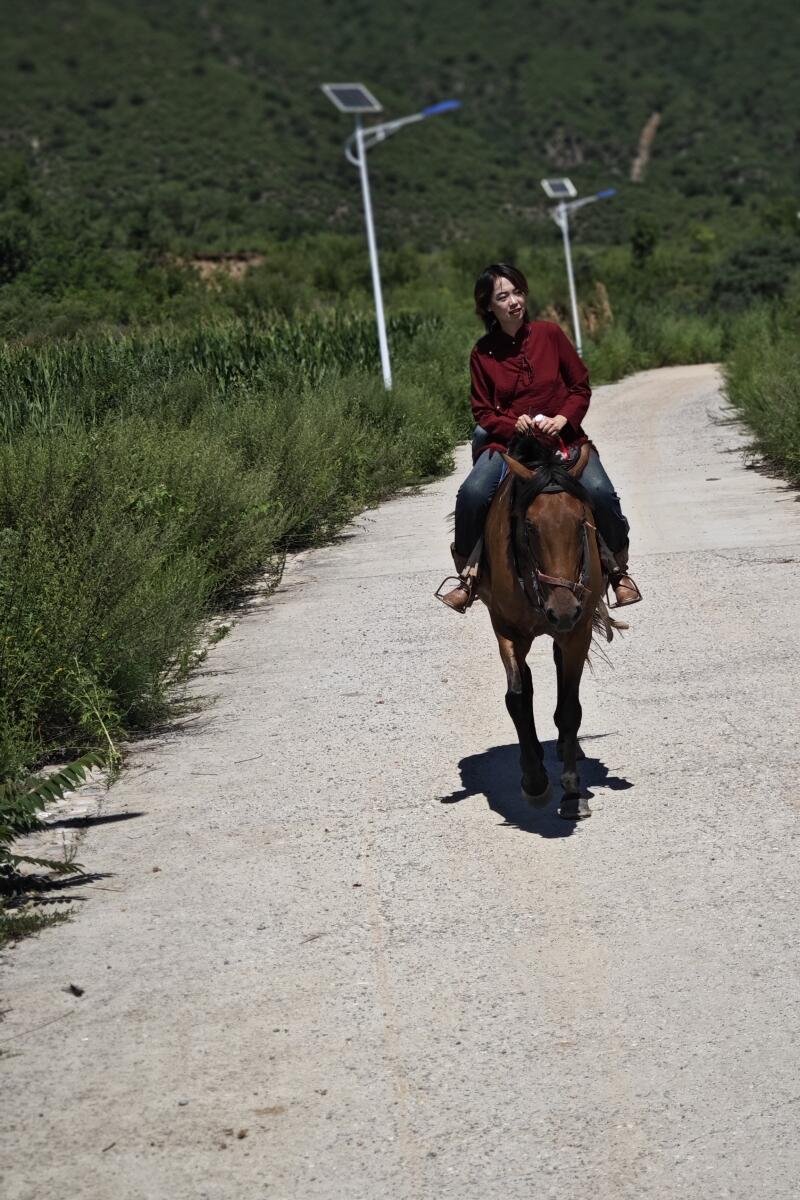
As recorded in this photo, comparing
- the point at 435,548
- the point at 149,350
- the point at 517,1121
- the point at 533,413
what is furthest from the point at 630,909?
the point at 149,350

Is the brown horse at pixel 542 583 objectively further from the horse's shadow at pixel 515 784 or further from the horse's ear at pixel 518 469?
the horse's shadow at pixel 515 784

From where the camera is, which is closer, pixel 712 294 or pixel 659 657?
pixel 659 657

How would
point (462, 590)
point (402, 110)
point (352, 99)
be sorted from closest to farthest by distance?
point (462, 590)
point (352, 99)
point (402, 110)

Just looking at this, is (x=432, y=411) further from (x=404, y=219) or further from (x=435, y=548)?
(x=404, y=219)

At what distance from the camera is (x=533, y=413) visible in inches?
287

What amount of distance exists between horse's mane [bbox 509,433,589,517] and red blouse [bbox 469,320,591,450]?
1.04 ft

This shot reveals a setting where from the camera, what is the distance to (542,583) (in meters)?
6.58

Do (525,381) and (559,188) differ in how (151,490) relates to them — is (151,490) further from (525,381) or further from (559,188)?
(559,188)

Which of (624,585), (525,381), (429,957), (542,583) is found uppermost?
(525,381)

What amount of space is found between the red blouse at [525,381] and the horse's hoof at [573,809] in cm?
162

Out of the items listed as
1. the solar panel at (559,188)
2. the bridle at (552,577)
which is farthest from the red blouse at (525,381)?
the solar panel at (559,188)

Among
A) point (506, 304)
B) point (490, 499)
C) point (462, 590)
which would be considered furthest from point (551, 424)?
point (462, 590)

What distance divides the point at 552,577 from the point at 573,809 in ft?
4.01

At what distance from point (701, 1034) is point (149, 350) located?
18.6 m
